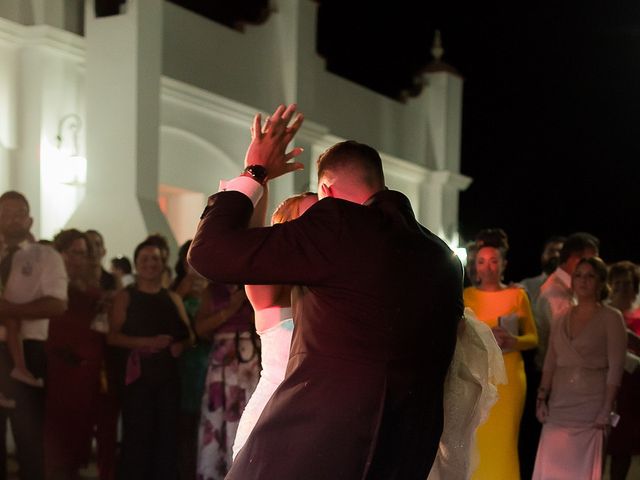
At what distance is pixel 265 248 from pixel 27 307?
469 centimetres

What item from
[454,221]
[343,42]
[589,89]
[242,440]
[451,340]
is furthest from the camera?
[589,89]

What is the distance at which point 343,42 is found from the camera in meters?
19.9

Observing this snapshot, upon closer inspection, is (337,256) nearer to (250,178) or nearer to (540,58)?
(250,178)

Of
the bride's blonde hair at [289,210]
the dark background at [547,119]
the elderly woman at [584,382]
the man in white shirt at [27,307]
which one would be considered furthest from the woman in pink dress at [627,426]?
the dark background at [547,119]

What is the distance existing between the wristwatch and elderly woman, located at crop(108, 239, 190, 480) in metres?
4.96

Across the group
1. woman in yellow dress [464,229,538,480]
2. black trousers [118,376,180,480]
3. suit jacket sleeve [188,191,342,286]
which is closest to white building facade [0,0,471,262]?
black trousers [118,376,180,480]

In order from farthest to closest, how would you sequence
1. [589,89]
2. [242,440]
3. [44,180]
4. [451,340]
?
[589,89] → [44,180] → [242,440] → [451,340]

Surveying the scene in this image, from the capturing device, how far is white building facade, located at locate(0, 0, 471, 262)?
1245 cm

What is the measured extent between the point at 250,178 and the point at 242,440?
128 cm

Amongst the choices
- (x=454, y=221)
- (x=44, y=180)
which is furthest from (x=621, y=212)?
(x=44, y=180)

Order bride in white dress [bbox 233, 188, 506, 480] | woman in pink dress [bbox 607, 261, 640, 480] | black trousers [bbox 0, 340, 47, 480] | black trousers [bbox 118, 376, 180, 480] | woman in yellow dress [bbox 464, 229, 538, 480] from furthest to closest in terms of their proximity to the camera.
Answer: woman in pink dress [bbox 607, 261, 640, 480]
black trousers [bbox 118, 376, 180, 480]
woman in yellow dress [bbox 464, 229, 538, 480]
black trousers [bbox 0, 340, 47, 480]
bride in white dress [bbox 233, 188, 506, 480]

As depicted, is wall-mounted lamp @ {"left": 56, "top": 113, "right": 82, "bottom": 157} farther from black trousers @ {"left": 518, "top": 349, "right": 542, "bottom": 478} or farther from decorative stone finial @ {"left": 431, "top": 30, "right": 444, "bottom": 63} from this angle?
decorative stone finial @ {"left": 431, "top": 30, "right": 444, "bottom": 63}

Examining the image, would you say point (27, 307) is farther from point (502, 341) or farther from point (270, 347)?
point (270, 347)

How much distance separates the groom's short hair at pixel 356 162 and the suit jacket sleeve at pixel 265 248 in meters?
0.28
